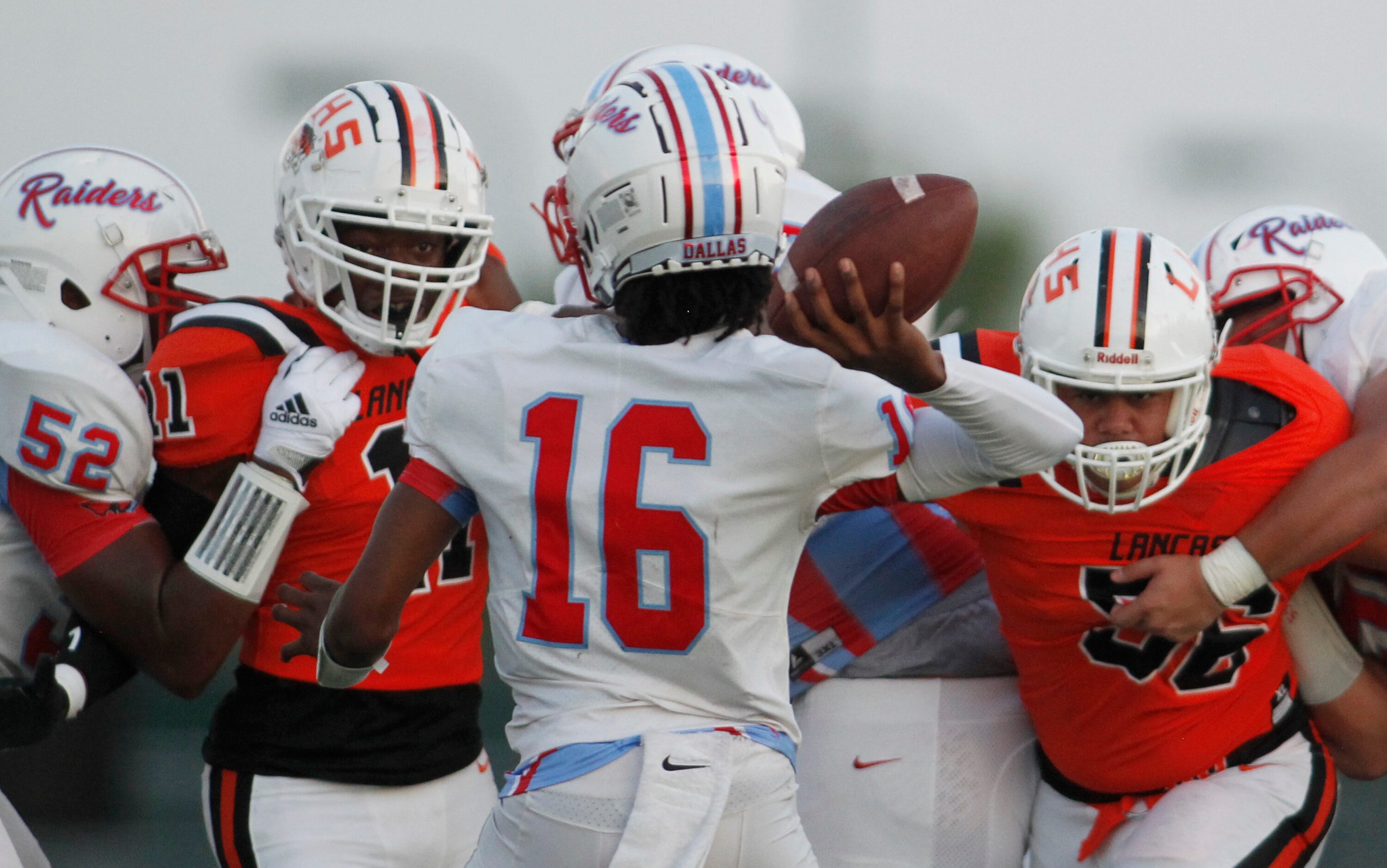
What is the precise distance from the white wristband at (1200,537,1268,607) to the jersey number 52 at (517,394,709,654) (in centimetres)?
119

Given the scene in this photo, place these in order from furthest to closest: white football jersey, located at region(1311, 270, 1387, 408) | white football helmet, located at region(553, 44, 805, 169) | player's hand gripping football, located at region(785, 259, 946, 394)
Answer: white football helmet, located at region(553, 44, 805, 169) → white football jersey, located at region(1311, 270, 1387, 408) → player's hand gripping football, located at region(785, 259, 946, 394)

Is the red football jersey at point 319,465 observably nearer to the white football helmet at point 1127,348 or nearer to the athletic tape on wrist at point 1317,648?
the white football helmet at point 1127,348

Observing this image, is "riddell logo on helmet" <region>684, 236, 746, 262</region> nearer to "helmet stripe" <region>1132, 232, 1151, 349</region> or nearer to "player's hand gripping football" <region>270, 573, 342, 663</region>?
"player's hand gripping football" <region>270, 573, 342, 663</region>

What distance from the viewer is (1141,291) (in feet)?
9.30

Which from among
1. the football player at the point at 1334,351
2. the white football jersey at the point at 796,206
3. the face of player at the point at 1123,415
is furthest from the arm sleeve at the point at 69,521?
the football player at the point at 1334,351

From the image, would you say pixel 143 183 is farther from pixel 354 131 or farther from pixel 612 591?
pixel 612 591

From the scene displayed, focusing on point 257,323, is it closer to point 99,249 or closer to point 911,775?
point 99,249

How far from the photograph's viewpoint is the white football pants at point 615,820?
2.03 meters

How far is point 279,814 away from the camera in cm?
284

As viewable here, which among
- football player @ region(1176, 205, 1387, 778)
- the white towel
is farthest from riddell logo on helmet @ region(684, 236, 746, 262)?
football player @ region(1176, 205, 1387, 778)

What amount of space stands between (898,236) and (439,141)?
118 cm

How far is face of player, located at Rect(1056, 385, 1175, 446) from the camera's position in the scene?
2.81m

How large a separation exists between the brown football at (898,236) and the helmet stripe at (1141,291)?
1.82ft

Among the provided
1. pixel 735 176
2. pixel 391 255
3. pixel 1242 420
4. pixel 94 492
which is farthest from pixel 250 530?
pixel 1242 420
